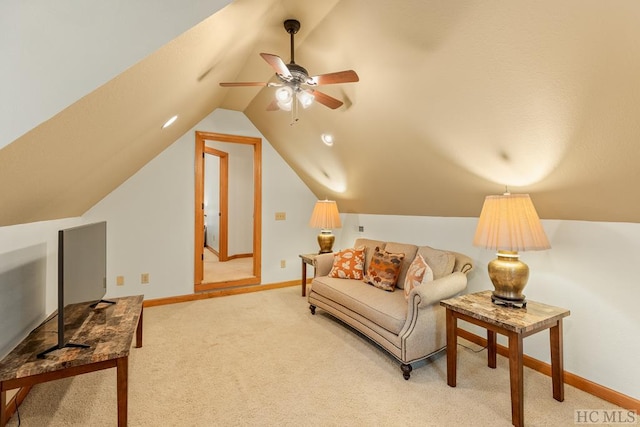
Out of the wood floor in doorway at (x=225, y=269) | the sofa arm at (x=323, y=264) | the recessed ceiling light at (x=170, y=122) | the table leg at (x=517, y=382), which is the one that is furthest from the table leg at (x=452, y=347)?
the wood floor in doorway at (x=225, y=269)

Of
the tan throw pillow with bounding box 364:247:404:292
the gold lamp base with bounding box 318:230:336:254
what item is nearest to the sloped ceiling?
the tan throw pillow with bounding box 364:247:404:292

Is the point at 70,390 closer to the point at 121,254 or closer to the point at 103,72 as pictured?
the point at 121,254

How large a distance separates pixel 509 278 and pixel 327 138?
2270 millimetres

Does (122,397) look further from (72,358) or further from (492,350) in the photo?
(492,350)

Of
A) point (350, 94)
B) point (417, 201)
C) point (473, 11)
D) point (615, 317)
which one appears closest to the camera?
point (473, 11)

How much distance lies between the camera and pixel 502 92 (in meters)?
1.77

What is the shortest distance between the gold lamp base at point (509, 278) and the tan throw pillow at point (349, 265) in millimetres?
1451

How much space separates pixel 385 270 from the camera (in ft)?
9.70

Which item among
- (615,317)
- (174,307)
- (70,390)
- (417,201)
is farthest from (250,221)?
(615,317)

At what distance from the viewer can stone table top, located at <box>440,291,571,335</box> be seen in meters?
1.75

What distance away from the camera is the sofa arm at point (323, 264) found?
3.56 metres

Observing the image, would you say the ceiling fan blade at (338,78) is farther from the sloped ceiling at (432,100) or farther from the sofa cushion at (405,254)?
the sofa cushion at (405,254)

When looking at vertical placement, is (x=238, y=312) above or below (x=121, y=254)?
below

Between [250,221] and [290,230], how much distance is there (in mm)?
2148
